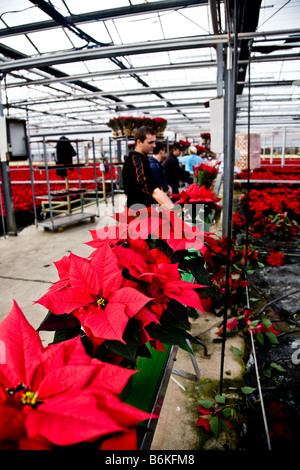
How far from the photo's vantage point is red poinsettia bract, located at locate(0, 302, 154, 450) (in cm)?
33

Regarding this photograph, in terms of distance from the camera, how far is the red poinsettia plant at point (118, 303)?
0.59 metres

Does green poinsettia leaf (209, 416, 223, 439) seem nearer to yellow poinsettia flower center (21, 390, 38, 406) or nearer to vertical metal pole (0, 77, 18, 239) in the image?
yellow poinsettia flower center (21, 390, 38, 406)

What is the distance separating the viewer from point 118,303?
0.61 metres

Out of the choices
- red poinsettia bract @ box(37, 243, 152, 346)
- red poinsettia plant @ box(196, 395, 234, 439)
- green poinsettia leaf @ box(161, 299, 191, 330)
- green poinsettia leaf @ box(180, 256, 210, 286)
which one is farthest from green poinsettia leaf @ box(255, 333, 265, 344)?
red poinsettia bract @ box(37, 243, 152, 346)

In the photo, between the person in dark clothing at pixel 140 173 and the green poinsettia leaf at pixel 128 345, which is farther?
the person in dark clothing at pixel 140 173

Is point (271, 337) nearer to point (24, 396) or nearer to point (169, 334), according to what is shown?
point (169, 334)

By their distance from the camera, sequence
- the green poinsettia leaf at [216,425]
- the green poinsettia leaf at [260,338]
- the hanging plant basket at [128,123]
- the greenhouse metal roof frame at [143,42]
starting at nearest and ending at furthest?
the green poinsettia leaf at [216,425]
the green poinsettia leaf at [260,338]
the greenhouse metal roof frame at [143,42]
the hanging plant basket at [128,123]

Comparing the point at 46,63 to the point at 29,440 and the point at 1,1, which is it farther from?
the point at 29,440

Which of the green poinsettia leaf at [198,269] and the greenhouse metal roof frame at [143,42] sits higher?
the greenhouse metal roof frame at [143,42]

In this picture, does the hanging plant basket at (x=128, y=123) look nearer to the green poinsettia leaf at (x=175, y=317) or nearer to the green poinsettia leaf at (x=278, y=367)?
the green poinsettia leaf at (x=278, y=367)

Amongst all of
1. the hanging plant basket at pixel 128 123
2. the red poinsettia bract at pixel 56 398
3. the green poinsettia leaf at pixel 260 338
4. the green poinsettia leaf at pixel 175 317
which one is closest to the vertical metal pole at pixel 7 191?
the hanging plant basket at pixel 128 123

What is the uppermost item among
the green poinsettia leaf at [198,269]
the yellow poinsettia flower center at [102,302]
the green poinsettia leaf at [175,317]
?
the yellow poinsettia flower center at [102,302]

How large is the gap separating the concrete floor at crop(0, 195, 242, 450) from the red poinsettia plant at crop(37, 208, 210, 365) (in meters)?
0.62

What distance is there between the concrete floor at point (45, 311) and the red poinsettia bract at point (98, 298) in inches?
24.8
